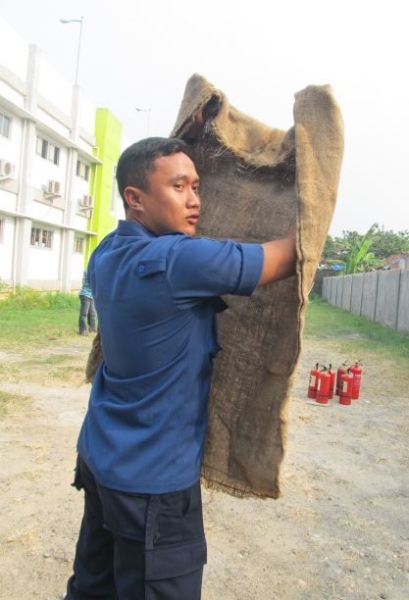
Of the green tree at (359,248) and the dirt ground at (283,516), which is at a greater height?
the green tree at (359,248)

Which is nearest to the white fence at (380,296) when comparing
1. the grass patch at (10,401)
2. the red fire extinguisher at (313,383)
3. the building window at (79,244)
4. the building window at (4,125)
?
the red fire extinguisher at (313,383)

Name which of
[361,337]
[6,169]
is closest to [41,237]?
[6,169]

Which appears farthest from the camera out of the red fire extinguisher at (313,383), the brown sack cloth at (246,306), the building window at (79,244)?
the building window at (79,244)

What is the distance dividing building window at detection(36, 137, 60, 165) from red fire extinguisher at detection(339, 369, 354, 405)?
1580 centimetres

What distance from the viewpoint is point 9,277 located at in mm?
18203

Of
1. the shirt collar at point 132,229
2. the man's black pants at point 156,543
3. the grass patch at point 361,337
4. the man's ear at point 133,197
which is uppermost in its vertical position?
the man's ear at point 133,197

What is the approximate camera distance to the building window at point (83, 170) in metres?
22.8

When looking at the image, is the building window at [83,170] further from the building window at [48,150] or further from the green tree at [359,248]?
the green tree at [359,248]

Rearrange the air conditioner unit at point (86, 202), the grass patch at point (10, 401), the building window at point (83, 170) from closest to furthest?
1. the grass patch at point (10, 401)
2. the air conditioner unit at point (86, 202)
3. the building window at point (83, 170)

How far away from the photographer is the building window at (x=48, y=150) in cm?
1936

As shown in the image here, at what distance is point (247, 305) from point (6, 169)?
54.3 feet

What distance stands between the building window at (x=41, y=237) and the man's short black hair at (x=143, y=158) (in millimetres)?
18766

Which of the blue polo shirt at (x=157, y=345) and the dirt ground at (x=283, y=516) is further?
the dirt ground at (x=283, y=516)

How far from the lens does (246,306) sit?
1.97 m
